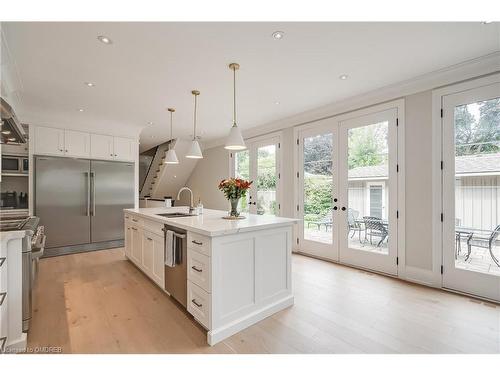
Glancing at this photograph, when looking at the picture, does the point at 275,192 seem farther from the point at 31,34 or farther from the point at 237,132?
the point at 31,34

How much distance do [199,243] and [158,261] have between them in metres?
1.07

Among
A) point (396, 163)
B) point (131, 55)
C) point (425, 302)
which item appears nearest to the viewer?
point (131, 55)

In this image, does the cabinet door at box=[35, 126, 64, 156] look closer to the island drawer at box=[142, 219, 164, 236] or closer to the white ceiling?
the white ceiling

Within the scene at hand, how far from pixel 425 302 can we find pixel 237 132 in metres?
2.64

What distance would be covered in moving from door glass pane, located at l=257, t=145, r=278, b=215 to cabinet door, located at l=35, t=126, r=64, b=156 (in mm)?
3744

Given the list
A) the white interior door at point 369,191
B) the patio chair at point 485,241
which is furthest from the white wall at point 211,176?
the patio chair at point 485,241

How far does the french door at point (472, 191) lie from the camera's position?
2471mm

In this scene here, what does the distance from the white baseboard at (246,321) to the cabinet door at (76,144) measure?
4.31 metres

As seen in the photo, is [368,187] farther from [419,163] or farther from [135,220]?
[135,220]

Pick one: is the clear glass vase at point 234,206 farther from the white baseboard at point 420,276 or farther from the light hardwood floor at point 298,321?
the white baseboard at point 420,276

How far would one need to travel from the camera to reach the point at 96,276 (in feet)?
10.6

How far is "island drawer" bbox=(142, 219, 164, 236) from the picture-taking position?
8.77ft
